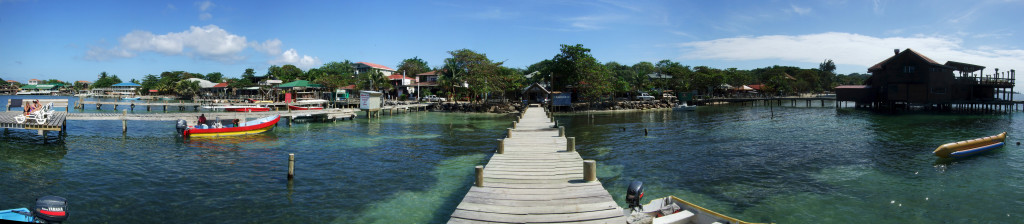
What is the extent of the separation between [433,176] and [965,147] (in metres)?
27.1

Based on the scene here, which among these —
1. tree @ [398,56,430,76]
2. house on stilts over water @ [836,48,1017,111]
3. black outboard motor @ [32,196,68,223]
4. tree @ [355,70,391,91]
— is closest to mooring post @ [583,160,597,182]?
black outboard motor @ [32,196,68,223]

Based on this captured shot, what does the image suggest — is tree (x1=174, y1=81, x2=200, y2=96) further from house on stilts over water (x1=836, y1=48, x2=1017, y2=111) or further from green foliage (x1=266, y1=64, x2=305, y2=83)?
house on stilts over water (x1=836, y1=48, x2=1017, y2=111)

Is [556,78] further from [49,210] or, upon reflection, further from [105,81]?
[105,81]

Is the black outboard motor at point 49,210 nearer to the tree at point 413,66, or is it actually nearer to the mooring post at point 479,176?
the mooring post at point 479,176

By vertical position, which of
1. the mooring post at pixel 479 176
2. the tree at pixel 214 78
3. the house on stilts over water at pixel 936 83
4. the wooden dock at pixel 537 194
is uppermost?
the tree at pixel 214 78

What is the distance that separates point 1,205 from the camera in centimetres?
1395

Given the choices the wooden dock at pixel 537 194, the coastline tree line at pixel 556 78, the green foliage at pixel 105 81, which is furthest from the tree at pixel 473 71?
the green foliage at pixel 105 81

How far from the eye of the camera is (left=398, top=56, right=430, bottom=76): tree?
11133 centimetres

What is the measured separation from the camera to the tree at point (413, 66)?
111 meters

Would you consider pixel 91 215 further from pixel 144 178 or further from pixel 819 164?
pixel 819 164

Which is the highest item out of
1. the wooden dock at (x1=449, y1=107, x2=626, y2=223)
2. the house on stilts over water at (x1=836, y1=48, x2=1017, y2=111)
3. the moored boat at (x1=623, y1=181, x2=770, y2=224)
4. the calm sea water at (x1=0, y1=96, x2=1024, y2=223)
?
the house on stilts over water at (x1=836, y1=48, x2=1017, y2=111)

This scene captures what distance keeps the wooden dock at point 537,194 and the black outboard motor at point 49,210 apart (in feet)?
31.3

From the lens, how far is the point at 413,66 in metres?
116

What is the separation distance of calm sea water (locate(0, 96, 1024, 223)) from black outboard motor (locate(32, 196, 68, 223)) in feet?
7.35
